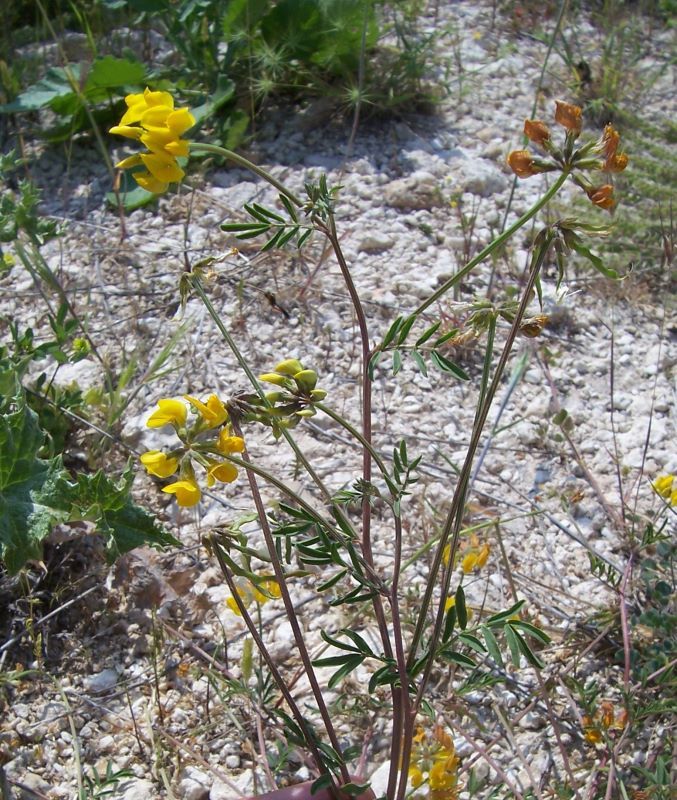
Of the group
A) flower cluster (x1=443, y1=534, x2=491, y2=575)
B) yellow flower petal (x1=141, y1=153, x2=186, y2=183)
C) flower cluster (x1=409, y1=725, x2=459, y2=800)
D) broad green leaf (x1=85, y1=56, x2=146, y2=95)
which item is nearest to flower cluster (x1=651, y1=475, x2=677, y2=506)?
flower cluster (x1=443, y1=534, x2=491, y2=575)

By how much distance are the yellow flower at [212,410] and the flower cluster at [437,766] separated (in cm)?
76

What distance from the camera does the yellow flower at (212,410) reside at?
116cm

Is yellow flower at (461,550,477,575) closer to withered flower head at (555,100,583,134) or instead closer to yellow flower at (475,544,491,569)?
yellow flower at (475,544,491,569)

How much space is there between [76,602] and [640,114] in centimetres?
281

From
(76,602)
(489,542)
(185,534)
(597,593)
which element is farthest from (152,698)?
(597,593)

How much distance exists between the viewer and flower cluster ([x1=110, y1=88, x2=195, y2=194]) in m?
1.19

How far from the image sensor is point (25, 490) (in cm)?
166

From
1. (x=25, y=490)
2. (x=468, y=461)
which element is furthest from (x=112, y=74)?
(x=468, y=461)

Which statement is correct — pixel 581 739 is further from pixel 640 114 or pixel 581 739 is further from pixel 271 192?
pixel 640 114

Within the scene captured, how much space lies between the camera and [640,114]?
3490mm

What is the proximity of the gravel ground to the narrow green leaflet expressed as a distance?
25 cm

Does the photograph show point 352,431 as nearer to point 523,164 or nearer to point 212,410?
point 212,410

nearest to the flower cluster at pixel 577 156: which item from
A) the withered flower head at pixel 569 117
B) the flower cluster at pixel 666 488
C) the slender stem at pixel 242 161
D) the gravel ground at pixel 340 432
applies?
the withered flower head at pixel 569 117

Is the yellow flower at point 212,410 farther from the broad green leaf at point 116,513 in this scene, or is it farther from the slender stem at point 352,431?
the broad green leaf at point 116,513
